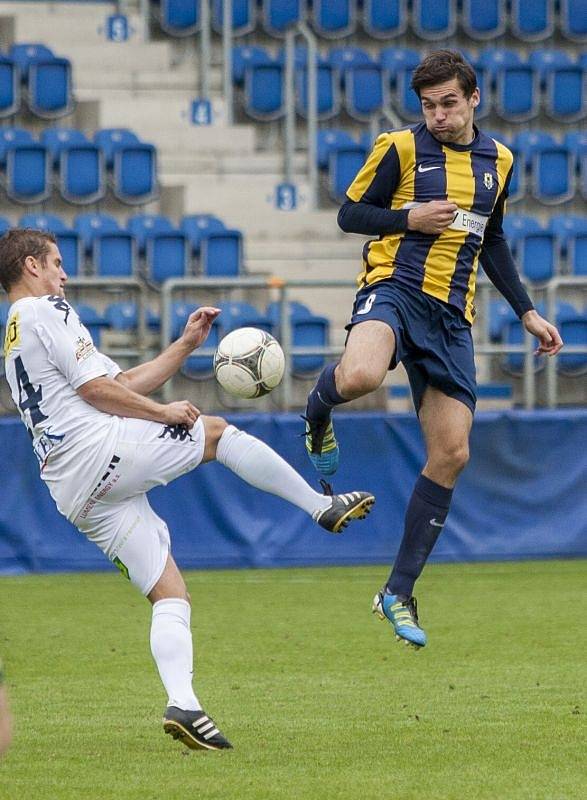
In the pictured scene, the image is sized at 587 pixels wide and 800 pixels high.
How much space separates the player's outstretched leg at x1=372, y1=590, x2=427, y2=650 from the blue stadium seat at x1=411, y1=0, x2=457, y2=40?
13065 millimetres

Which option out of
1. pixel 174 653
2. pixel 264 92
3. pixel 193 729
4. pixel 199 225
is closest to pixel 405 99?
pixel 264 92

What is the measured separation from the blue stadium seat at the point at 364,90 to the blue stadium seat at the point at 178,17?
181cm

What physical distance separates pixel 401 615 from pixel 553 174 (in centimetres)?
1163

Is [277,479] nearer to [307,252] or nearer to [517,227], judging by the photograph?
[307,252]

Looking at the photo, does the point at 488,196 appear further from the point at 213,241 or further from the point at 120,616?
the point at 213,241

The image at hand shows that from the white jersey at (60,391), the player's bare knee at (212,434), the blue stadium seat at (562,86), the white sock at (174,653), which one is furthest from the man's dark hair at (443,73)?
the blue stadium seat at (562,86)

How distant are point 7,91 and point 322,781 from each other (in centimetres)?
1223

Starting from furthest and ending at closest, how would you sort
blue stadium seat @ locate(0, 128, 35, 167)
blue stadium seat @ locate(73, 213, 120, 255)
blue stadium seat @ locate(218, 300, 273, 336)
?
blue stadium seat @ locate(0, 128, 35, 167) → blue stadium seat @ locate(73, 213, 120, 255) → blue stadium seat @ locate(218, 300, 273, 336)

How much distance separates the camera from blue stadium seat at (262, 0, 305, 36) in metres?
18.1

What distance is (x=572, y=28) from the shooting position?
19172 millimetres

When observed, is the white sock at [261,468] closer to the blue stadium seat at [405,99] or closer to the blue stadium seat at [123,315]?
the blue stadium seat at [123,315]

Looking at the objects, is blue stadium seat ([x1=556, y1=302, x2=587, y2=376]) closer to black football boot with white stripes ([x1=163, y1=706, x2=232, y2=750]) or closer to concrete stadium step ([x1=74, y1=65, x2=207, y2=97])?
concrete stadium step ([x1=74, y1=65, x2=207, y2=97])

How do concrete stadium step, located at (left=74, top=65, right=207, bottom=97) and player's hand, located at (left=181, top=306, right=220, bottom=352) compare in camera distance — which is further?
concrete stadium step, located at (left=74, top=65, right=207, bottom=97)

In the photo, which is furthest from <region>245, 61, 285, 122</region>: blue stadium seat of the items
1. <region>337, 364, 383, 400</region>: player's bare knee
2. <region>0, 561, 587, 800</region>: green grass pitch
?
<region>337, 364, 383, 400</region>: player's bare knee
